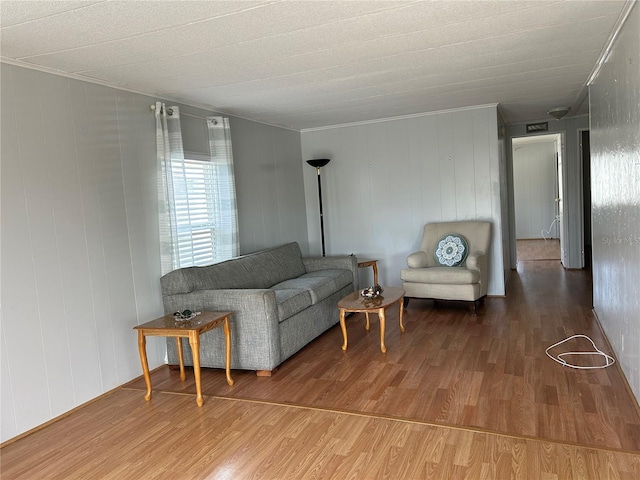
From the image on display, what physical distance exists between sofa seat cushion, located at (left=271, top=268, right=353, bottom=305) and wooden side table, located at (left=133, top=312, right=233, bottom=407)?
3.38 feet

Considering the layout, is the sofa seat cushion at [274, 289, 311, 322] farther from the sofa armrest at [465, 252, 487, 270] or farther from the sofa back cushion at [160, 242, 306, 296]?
the sofa armrest at [465, 252, 487, 270]

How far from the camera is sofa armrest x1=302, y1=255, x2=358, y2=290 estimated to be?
5.21 metres

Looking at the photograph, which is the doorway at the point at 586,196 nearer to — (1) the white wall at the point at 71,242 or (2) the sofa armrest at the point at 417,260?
(2) the sofa armrest at the point at 417,260

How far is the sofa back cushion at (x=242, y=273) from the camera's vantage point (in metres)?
3.76

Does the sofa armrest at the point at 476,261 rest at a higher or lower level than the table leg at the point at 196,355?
higher

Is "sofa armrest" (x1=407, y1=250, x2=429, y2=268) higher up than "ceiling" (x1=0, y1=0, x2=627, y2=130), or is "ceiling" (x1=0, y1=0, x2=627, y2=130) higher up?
"ceiling" (x1=0, y1=0, x2=627, y2=130)

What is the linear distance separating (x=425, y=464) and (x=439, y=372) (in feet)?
3.94

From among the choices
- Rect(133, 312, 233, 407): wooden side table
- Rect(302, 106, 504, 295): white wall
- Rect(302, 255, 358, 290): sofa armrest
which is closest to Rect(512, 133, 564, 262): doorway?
Rect(302, 106, 504, 295): white wall

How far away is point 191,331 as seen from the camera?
3006 millimetres

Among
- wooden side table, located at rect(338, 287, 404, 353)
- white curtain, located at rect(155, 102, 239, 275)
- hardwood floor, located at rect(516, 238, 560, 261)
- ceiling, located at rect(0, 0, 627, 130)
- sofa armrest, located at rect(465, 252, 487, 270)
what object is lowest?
hardwood floor, located at rect(516, 238, 560, 261)

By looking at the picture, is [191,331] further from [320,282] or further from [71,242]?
[320,282]

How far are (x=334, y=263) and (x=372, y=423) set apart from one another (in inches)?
106

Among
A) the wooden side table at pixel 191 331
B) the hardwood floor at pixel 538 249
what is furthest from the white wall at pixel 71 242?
the hardwood floor at pixel 538 249

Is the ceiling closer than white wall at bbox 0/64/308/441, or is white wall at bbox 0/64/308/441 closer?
the ceiling
